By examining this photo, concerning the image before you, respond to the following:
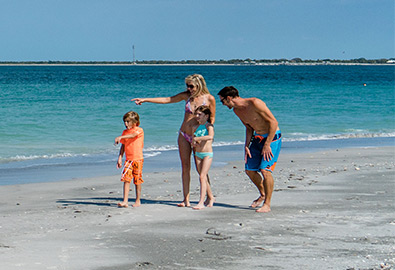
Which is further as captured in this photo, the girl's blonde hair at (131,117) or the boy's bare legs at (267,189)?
the girl's blonde hair at (131,117)

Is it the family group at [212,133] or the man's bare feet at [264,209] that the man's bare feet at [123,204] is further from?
the man's bare feet at [264,209]

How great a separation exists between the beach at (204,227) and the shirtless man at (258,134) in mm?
462

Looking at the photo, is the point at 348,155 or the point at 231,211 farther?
the point at 348,155

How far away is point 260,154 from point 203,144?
2.15 feet

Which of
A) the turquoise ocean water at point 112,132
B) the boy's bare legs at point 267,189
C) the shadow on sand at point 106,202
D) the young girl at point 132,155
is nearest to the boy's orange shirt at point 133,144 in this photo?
the young girl at point 132,155

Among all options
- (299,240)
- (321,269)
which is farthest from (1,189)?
(321,269)

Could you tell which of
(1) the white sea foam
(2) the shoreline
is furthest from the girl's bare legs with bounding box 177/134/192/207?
(1) the white sea foam

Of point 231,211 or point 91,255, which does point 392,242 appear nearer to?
point 231,211

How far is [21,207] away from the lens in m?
7.54

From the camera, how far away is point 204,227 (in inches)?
241

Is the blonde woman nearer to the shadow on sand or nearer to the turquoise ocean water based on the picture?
the shadow on sand

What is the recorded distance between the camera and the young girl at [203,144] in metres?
6.77

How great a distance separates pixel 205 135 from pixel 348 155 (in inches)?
273

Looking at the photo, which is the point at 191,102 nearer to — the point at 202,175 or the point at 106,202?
the point at 202,175
